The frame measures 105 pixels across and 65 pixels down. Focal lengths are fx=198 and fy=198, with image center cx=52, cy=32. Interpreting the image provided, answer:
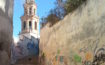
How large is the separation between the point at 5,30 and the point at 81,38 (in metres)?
3.84

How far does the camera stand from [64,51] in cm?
917

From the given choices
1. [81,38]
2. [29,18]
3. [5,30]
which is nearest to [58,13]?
[5,30]

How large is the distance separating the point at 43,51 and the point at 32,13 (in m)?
25.1

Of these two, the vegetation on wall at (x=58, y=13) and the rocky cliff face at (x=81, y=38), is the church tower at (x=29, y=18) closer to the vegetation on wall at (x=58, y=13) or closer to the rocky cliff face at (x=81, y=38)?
the vegetation on wall at (x=58, y=13)

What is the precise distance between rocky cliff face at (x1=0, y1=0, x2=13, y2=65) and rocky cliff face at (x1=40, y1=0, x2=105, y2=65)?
245 centimetres

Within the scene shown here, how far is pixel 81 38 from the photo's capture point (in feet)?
25.3

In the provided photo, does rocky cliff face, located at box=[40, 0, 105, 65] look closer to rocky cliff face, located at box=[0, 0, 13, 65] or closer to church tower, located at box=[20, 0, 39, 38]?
rocky cliff face, located at box=[0, 0, 13, 65]

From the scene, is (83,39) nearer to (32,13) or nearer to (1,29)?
(1,29)

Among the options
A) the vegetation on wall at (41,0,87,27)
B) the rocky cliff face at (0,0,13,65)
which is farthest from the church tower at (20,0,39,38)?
the rocky cliff face at (0,0,13,65)

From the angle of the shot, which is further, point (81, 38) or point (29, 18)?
point (29, 18)

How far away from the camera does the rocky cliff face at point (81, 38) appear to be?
651 centimetres

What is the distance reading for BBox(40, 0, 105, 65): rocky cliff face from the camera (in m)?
6.51

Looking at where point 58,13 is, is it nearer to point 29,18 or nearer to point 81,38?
→ point 81,38

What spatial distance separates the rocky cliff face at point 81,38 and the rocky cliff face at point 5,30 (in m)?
2.45
